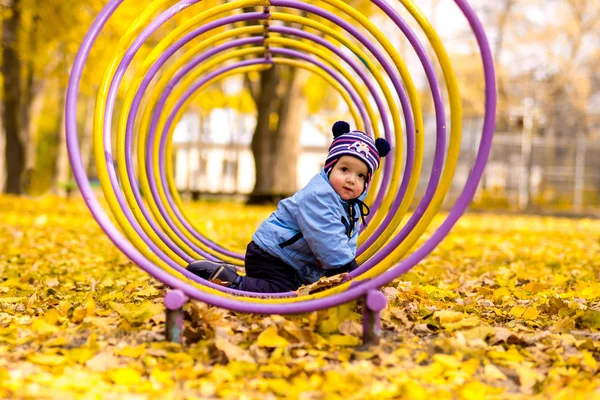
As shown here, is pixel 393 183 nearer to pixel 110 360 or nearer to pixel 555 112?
pixel 110 360

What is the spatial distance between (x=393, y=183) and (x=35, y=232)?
419 centimetres

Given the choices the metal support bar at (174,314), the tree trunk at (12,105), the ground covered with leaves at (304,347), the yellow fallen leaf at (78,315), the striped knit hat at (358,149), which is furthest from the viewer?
the tree trunk at (12,105)

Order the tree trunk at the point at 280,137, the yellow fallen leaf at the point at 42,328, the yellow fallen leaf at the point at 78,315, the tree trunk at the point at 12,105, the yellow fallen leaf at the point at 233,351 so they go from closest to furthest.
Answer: the yellow fallen leaf at the point at 233,351
the yellow fallen leaf at the point at 42,328
the yellow fallen leaf at the point at 78,315
the tree trunk at the point at 12,105
the tree trunk at the point at 280,137

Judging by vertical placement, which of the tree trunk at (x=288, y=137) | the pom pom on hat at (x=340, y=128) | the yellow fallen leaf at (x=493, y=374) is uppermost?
the tree trunk at (x=288, y=137)

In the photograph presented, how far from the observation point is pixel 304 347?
280cm

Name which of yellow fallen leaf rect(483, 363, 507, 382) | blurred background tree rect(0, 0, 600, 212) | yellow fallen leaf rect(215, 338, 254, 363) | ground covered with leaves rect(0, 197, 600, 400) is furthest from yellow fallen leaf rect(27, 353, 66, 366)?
blurred background tree rect(0, 0, 600, 212)

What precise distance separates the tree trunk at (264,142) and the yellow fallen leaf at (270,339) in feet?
42.4

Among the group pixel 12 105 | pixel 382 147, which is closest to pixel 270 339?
pixel 382 147

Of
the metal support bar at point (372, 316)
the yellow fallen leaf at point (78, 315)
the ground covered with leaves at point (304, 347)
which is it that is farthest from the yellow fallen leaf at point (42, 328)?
the metal support bar at point (372, 316)

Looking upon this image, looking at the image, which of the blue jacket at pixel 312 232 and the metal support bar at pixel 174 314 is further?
the blue jacket at pixel 312 232

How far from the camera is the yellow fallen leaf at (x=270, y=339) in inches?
108

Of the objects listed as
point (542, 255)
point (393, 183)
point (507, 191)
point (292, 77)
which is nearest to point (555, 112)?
point (507, 191)

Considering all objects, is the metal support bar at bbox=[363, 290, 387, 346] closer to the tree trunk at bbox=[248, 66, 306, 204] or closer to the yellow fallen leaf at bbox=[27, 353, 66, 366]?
the yellow fallen leaf at bbox=[27, 353, 66, 366]

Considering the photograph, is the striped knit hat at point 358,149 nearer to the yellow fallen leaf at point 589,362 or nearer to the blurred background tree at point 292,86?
the yellow fallen leaf at point 589,362
